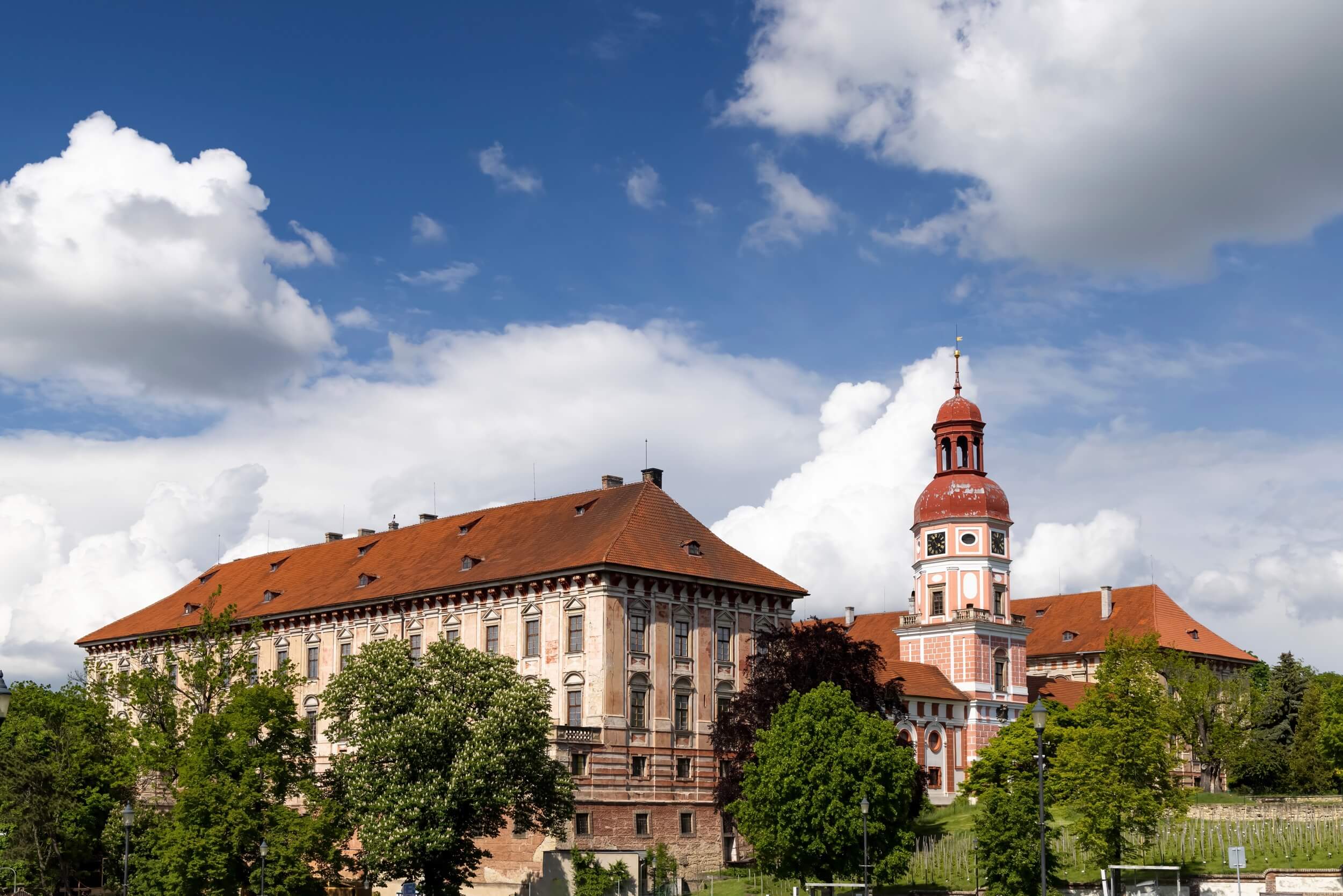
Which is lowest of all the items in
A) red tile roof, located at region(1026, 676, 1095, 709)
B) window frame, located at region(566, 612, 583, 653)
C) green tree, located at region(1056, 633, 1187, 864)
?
green tree, located at region(1056, 633, 1187, 864)

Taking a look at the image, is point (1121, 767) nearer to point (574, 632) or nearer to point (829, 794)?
point (829, 794)

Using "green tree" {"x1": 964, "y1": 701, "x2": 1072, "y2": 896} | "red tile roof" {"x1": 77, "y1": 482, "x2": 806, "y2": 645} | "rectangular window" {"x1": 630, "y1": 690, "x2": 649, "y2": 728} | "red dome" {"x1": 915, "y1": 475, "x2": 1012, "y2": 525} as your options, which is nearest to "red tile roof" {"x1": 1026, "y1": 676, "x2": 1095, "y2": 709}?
"red dome" {"x1": 915, "y1": 475, "x2": 1012, "y2": 525}

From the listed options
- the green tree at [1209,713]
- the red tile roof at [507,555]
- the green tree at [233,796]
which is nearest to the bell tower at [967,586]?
the green tree at [1209,713]

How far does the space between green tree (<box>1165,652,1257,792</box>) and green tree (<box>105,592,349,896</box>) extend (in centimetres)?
5237

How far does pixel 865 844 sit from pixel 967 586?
56.7 m

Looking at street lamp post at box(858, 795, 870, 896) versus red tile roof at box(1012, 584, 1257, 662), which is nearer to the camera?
street lamp post at box(858, 795, 870, 896)

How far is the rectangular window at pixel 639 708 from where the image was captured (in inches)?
2633

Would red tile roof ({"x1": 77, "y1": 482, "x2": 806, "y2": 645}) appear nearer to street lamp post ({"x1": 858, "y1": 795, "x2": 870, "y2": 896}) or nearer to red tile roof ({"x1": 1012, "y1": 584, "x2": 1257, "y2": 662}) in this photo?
street lamp post ({"x1": 858, "y1": 795, "x2": 870, "y2": 896})

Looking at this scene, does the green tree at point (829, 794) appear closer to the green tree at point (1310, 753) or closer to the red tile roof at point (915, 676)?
the red tile roof at point (915, 676)

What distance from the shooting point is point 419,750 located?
51750 millimetres

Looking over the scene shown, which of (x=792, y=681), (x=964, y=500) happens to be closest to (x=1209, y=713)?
(x=964, y=500)

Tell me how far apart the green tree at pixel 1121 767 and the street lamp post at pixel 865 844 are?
23.9ft

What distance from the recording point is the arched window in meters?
101

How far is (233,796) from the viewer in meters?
52.6
